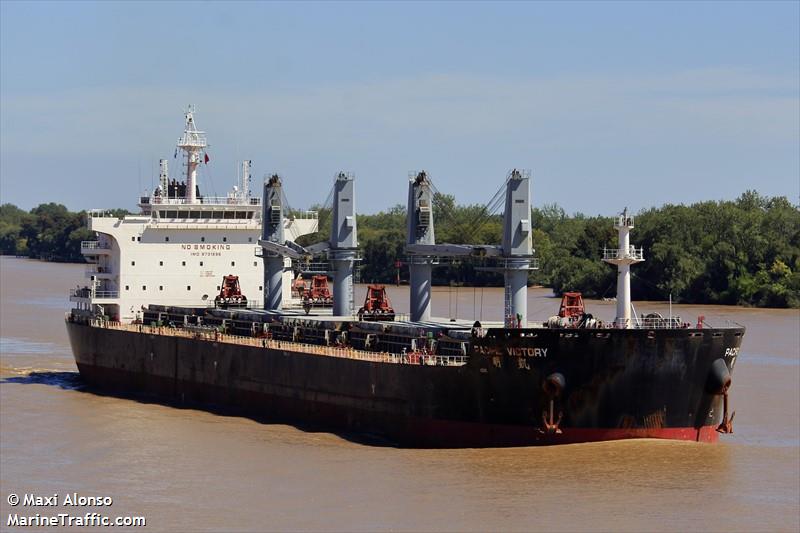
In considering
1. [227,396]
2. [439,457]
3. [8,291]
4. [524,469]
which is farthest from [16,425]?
[8,291]

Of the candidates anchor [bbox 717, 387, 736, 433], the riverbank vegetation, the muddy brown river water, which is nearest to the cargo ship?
anchor [bbox 717, 387, 736, 433]

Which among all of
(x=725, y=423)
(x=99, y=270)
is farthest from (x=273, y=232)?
(x=725, y=423)

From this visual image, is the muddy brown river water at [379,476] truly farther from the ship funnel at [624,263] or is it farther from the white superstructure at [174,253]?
the white superstructure at [174,253]

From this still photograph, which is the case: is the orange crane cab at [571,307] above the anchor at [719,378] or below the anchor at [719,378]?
above

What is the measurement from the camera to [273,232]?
4753 cm

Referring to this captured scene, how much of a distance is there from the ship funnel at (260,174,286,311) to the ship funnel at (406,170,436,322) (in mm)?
6770

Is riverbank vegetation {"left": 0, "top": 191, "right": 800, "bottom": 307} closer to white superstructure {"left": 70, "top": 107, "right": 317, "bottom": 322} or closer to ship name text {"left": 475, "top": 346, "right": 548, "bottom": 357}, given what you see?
white superstructure {"left": 70, "top": 107, "right": 317, "bottom": 322}

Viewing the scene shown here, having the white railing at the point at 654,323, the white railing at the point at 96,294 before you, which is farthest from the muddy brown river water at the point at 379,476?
the white railing at the point at 96,294

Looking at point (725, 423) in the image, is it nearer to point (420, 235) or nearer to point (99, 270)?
point (420, 235)

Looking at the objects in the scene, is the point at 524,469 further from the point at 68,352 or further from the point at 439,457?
the point at 68,352

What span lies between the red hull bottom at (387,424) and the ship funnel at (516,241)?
4.54 m

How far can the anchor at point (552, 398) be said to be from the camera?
104 feet

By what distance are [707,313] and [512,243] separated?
38.5 m

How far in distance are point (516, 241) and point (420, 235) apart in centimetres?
491
